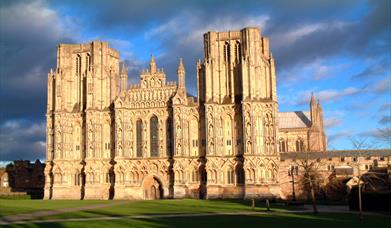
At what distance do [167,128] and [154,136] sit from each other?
7.60 feet

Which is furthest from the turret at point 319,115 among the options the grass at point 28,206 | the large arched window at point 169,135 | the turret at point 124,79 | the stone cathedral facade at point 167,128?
the grass at point 28,206

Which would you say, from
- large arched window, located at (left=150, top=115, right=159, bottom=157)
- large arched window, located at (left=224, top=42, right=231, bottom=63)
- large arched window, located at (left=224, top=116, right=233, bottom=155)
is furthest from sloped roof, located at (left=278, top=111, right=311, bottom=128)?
large arched window, located at (left=150, top=115, right=159, bottom=157)

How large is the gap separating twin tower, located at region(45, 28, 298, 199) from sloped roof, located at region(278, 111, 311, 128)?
29.1 meters

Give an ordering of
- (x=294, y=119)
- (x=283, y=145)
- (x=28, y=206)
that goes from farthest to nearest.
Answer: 1. (x=294, y=119)
2. (x=283, y=145)
3. (x=28, y=206)

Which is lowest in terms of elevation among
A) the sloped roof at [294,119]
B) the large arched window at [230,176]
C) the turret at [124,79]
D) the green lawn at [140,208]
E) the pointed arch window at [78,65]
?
the green lawn at [140,208]

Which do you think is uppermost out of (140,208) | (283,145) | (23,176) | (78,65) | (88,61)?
(88,61)

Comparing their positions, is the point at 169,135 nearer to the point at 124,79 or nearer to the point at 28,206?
the point at 124,79

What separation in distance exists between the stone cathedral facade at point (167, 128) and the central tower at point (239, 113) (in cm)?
14

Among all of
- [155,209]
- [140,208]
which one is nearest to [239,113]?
[140,208]

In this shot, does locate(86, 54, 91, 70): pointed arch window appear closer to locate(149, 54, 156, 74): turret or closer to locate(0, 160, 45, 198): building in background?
locate(149, 54, 156, 74): turret

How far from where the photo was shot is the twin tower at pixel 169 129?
70500 millimetres

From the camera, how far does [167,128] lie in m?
74.8

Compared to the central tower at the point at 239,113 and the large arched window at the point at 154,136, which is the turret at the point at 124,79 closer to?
the large arched window at the point at 154,136

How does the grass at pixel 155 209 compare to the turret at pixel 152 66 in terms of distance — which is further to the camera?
the turret at pixel 152 66
